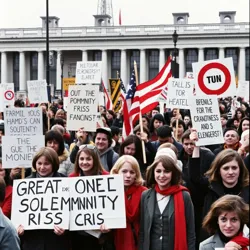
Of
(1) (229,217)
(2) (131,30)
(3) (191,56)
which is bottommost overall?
(1) (229,217)

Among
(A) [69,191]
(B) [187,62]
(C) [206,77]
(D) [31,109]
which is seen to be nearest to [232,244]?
(A) [69,191]

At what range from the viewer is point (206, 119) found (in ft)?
25.4

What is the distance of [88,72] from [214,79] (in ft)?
29.3

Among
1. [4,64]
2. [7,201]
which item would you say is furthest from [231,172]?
[4,64]

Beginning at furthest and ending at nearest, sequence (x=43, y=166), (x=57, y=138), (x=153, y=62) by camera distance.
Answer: (x=153, y=62) → (x=57, y=138) → (x=43, y=166)

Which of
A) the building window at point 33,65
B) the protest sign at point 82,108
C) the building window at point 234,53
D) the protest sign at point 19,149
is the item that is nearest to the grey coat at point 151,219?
the protest sign at point 19,149

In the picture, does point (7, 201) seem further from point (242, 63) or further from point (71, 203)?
point (242, 63)

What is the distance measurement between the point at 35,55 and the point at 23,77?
358cm

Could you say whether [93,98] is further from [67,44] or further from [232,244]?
[67,44]

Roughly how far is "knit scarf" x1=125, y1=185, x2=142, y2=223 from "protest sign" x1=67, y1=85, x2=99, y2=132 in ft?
10.3

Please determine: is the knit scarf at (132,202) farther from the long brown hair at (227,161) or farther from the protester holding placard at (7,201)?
the protester holding placard at (7,201)

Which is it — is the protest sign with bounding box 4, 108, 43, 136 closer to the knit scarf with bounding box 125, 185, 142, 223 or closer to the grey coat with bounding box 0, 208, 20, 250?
the knit scarf with bounding box 125, 185, 142, 223

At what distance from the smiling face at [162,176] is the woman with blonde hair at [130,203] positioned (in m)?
0.33

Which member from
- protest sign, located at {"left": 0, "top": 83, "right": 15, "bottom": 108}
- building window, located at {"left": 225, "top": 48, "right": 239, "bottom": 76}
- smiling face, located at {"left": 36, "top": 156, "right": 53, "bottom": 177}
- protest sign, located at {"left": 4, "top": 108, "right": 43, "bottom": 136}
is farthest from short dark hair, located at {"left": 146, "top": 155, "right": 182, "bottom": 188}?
building window, located at {"left": 225, "top": 48, "right": 239, "bottom": 76}
